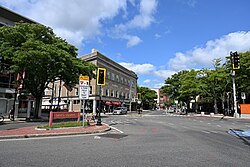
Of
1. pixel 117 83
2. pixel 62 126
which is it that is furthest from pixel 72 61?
pixel 117 83

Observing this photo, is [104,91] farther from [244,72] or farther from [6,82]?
[244,72]

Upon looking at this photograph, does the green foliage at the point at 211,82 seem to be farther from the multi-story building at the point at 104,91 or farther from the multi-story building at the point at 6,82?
the multi-story building at the point at 6,82

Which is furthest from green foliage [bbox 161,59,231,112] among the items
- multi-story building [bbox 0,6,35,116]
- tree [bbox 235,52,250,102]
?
multi-story building [bbox 0,6,35,116]

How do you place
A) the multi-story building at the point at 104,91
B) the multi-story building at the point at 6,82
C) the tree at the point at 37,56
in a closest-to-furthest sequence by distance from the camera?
the tree at the point at 37,56 → the multi-story building at the point at 6,82 → the multi-story building at the point at 104,91

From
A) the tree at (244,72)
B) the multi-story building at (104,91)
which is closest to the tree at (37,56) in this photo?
the multi-story building at (104,91)

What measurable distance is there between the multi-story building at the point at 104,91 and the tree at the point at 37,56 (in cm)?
1871

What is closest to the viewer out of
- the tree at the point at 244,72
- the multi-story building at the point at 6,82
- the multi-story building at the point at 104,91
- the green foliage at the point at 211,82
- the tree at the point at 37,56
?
the tree at the point at 37,56

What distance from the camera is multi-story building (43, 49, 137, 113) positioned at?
4994 cm

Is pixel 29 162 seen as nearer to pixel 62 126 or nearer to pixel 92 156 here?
pixel 92 156

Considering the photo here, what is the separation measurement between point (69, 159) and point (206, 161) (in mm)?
4258

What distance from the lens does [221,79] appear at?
146ft

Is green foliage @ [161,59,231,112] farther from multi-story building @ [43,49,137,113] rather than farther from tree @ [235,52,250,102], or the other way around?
multi-story building @ [43,49,137,113]

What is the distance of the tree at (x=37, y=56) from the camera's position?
22.4 metres

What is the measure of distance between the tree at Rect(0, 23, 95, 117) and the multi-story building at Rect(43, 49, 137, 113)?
61.4ft
